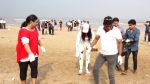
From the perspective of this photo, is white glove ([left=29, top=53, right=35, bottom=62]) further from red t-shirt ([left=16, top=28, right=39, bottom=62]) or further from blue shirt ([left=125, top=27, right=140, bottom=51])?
blue shirt ([left=125, top=27, right=140, bottom=51])

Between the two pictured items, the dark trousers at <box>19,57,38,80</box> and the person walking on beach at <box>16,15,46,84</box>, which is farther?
the dark trousers at <box>19,57,38,80</box>

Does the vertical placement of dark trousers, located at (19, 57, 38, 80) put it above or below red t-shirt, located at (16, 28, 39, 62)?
below

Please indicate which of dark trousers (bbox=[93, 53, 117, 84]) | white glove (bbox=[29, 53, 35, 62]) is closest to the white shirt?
dark trousers (bbox=[93, 53, 117, 84])

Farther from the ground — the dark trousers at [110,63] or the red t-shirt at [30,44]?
the red t-shirt at [30,44]

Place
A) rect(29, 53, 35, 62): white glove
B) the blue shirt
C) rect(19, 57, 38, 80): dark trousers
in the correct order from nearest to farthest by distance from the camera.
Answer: rect(29, 53, 35, 62): white glove < rect(19, 57, 38, 80): dark trousers < the blue shirt

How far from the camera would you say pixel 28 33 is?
7.30 m

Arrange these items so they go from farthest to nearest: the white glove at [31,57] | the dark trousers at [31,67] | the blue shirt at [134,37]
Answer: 1. the blue shirt at [134,37]
2. the dark trousers at [31,67]
3. the white glove at [31,57]

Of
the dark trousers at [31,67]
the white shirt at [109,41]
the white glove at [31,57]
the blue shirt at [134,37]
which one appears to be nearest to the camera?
the white glove at [31,57]

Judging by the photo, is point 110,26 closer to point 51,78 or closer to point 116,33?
point 116,33

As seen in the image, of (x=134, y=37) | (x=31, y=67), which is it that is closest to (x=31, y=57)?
(x=31, y=67)

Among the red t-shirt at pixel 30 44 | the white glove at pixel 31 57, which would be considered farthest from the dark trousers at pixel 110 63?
the white glove at pixel 31 57

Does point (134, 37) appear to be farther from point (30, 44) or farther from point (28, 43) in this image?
point (28, 43)

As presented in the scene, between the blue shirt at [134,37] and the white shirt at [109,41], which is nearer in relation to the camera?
the white shirt at [109,41]

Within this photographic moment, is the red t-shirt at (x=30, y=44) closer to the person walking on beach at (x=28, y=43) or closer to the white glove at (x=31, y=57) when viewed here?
the person walking on beach at (x=28, y=43)
